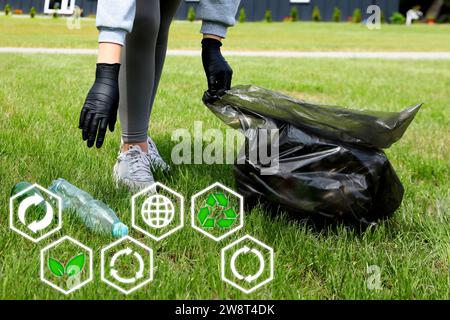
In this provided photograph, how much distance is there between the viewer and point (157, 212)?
1.91 meters

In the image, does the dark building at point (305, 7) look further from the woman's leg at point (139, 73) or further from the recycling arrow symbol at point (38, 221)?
the recycling arrow symbol at point (38, 221)

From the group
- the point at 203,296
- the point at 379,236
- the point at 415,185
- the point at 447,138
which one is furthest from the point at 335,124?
the point at 447,138

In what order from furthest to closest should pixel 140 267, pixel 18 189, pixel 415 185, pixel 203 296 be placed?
1. pixel 415 185
2. pixel 18 189
3. pixel 140 267
4. pixel 203 296

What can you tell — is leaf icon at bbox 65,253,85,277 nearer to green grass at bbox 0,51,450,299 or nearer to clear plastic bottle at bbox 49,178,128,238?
green grass at bbox 0,51,450,299

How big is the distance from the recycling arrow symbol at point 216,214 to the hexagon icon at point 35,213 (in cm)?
45

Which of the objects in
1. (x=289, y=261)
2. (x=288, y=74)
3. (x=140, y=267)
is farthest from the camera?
(x=288, y=74)

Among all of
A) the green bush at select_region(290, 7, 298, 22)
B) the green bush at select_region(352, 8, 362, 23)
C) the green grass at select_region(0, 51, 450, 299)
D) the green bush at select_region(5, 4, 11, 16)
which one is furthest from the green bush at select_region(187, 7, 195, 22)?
the green grass at select_region(0, 51, 450, 299)

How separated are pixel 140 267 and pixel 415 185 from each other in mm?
1461

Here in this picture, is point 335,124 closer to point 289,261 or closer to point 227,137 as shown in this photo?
point 289,261

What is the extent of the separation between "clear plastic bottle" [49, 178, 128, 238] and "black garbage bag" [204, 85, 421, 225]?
457 millimetres

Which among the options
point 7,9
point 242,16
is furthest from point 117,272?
point 242,16

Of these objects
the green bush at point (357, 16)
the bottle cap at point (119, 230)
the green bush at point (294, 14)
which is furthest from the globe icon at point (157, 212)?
the green bush at point (294, 14)

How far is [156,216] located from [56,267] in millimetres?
465

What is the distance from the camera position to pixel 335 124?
181cm
